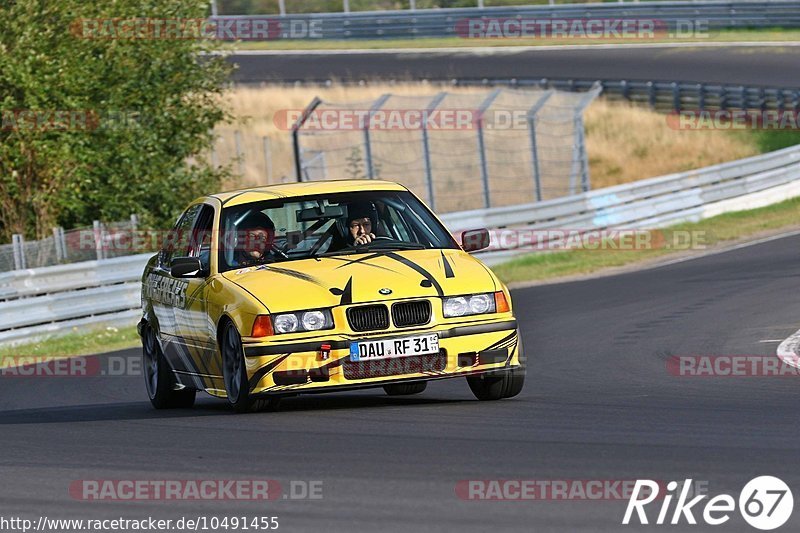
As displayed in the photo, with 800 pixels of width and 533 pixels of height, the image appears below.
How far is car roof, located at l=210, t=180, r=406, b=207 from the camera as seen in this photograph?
1080 centimetres

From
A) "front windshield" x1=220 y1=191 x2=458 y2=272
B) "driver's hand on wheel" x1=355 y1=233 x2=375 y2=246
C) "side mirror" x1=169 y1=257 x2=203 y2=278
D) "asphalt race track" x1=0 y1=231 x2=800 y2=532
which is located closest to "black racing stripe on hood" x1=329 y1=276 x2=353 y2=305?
"asphalt race track" x1=0 y1=231 x2=800 y2=532

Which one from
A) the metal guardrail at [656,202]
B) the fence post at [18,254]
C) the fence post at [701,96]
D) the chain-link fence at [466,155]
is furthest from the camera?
the fence post at [701,96]

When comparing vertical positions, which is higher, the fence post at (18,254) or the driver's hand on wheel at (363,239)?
the driver's hand on wheel at (363,239)

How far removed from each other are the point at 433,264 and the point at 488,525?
4174 mm

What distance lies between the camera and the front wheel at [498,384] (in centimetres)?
996

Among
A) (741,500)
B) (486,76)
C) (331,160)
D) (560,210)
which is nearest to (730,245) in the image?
(560,210)

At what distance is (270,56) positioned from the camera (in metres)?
55.1

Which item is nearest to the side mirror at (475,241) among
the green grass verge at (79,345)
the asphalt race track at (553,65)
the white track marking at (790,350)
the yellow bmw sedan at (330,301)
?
the yellow bmw sedan at (330,301)

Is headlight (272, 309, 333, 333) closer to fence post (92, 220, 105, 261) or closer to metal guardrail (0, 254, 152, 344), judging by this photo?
metal guardrail (0, 254, 152, 344)

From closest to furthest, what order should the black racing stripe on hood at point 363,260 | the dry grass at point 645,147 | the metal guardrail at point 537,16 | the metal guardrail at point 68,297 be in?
1. the black racing stripe on hood at point 363,260
2. the metal guardrail at point 68,297
3. the dry grass at point 645,147
4. the metal guardrail at point 537,16

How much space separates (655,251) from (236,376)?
1634 cm

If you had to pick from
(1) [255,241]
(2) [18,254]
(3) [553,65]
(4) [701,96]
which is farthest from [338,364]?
(3) [553,65]

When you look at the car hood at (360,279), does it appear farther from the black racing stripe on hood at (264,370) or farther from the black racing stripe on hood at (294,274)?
the black racing stripe on hood at (264,370)

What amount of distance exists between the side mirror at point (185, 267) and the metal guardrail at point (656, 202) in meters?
13.0
